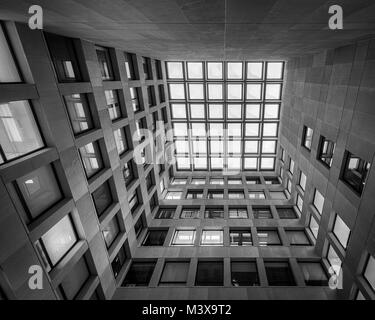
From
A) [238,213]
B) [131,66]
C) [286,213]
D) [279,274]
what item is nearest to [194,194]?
[238,213]

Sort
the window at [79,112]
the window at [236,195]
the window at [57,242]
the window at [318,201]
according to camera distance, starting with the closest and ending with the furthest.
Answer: the window at [57,242], the window at [79,112], the window at [318,201], the window at [236,195]

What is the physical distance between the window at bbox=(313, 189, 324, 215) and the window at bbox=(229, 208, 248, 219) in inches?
253

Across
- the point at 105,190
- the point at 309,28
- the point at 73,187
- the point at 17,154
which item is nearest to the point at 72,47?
the point at 17,154

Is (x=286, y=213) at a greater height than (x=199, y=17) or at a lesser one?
lesser

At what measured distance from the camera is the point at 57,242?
28.3 ft

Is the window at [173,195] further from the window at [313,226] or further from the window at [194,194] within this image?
the window at [313,226]

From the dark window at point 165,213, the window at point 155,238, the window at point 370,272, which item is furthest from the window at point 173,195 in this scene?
the window at point 370,272

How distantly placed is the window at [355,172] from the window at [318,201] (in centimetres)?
339

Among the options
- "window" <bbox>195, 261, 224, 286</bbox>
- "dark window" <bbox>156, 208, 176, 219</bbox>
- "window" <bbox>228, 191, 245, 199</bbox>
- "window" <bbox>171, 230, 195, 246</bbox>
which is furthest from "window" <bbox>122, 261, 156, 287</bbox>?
"window" <bbox>228, 191, 245, 199</bbox>

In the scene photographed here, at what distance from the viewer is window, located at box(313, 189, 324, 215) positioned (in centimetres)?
1412

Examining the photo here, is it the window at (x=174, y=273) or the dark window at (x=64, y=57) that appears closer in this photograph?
the dark window at (x=64, y=57)

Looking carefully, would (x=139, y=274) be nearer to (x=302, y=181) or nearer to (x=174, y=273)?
(x=174, y=273)

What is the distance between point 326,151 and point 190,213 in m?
12.9

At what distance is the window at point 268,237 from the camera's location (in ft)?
54.6
